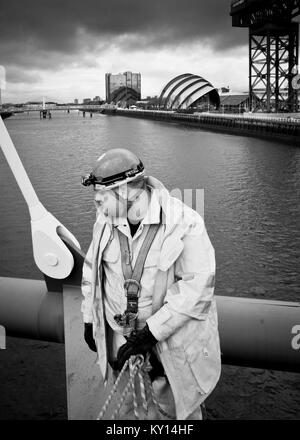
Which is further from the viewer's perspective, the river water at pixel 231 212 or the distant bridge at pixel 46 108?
the distant bridge at pixel 46 108

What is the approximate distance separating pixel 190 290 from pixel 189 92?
10336cm

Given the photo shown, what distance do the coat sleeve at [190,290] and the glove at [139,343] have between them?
1.8 inches

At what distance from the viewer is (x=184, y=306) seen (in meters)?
2.17

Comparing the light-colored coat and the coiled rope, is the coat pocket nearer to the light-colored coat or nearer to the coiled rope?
the light-colored coat

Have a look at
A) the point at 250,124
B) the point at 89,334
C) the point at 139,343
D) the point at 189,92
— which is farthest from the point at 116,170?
the point at 189,92

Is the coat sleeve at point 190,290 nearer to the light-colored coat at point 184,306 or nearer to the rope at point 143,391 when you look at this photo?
the light-colored coat at point 184,306

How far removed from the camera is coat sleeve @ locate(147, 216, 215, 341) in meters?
2.18

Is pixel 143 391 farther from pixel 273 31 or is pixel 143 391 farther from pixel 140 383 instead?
pixel 273 31

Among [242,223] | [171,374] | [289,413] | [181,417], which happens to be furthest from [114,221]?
[242,223]

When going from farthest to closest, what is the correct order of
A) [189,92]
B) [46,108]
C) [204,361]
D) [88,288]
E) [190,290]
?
[46,108] < [189,92] < [88,288] < [204,361] < [190,290]

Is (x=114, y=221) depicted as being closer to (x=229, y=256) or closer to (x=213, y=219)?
(x=229, y=256)

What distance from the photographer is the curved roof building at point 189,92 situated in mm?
99688

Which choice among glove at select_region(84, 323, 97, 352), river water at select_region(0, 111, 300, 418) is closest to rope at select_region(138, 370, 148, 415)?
glove at select_region(84, 323, 97, 352)

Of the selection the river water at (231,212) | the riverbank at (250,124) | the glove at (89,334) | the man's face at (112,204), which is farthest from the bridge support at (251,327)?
the riverbank at (250,124)
